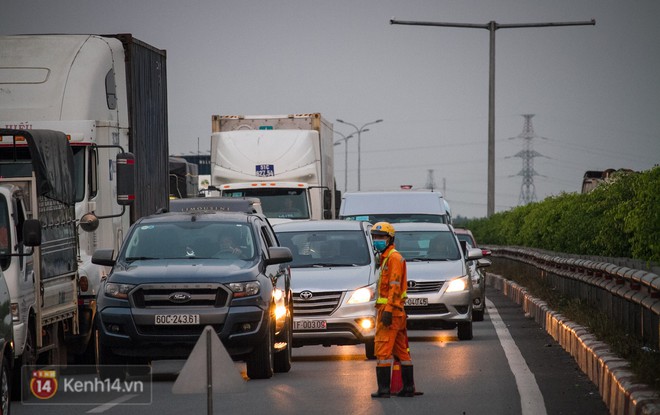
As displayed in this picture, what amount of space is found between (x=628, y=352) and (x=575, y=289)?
33.3 ft

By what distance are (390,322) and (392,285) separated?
1.12ft

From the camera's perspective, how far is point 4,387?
451 inches

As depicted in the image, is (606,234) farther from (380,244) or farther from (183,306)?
(380,244)

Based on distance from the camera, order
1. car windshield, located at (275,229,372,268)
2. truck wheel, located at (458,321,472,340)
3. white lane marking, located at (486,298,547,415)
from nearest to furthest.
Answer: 1. white lane marking, located at (486,298,547,415)
2. car windshield, located at (275,229,372,268)
3. truck wheel, located at (458,321,472,340)

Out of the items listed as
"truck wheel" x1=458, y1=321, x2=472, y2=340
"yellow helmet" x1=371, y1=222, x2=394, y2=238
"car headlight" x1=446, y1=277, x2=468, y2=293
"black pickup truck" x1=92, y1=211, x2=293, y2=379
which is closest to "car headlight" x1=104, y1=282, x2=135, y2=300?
"black pickup truck" x1=92, y1=211, x2=293, y2=379

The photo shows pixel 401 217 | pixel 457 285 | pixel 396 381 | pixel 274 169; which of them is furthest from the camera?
pixel 274 169

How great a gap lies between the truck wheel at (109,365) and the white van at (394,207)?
14552mm

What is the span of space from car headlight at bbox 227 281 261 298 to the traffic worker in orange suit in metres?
2.04

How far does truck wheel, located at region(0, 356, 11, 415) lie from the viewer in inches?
445

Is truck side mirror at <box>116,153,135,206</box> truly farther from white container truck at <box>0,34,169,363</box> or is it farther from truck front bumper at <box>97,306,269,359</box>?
truck front bumper at <box>97,306,269,359</box>

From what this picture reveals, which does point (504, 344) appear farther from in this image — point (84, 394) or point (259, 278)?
point (84, 394)

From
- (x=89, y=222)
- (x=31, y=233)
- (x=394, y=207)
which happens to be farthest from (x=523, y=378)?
(x=394, y=207)

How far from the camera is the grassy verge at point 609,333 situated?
474 inches

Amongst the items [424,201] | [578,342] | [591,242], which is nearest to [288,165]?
[424,201]
